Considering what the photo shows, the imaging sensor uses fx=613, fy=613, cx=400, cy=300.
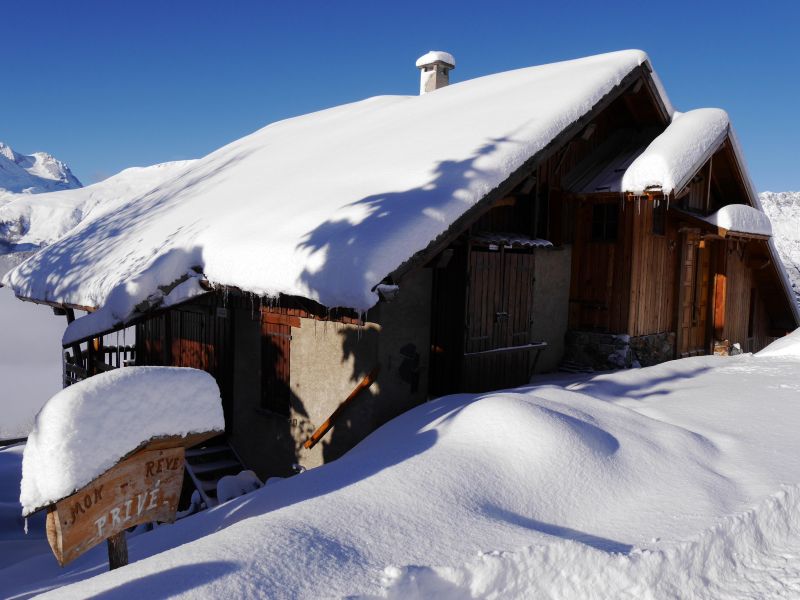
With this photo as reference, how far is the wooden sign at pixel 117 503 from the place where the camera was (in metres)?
3.15

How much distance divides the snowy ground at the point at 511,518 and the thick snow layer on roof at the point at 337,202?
1604 mm

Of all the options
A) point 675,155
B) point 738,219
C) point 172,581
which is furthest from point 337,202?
point 738,219

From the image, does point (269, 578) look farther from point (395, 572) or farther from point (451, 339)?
point (451, 339)

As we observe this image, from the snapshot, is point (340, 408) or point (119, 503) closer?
point (119, 503)

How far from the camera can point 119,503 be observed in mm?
3447

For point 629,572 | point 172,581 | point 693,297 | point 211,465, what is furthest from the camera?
point 693,297

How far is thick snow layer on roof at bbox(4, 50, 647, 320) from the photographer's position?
228 inches

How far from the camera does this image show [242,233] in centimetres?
721

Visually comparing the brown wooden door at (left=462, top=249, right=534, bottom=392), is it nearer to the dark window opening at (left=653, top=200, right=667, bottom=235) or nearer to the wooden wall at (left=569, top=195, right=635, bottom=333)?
the wooden wall at (left=569, top=195, right=635, bottom=333)

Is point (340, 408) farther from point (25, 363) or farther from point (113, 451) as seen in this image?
point (25, 363)

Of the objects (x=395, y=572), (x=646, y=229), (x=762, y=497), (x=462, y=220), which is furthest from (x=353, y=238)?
(x=646, y=229)

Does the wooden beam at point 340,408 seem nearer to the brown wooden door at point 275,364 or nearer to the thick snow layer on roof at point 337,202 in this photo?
the brown wooden door at point 275,364

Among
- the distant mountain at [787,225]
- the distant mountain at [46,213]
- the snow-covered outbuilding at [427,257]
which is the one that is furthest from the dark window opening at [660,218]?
the distant mountain at [46,213]

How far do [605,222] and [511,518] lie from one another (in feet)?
22.9
